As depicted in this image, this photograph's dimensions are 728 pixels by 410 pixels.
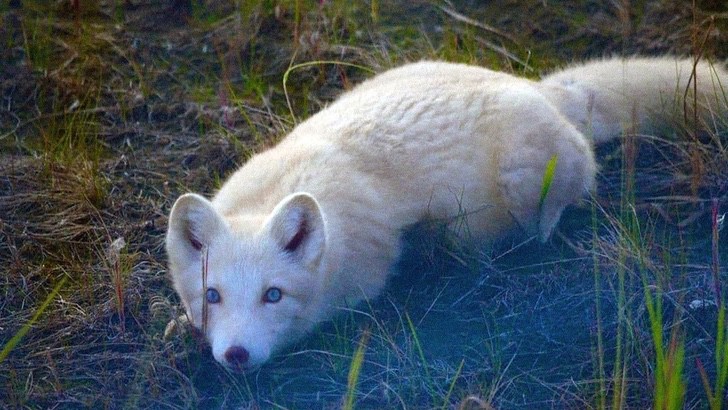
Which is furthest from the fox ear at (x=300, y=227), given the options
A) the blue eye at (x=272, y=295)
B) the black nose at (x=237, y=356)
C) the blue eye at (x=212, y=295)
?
the black nose at (x=237, y=356)

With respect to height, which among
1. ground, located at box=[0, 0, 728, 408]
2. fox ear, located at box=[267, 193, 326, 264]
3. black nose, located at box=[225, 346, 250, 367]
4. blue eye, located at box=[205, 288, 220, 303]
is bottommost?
ground, located at box=[0, 0, 728, 408]

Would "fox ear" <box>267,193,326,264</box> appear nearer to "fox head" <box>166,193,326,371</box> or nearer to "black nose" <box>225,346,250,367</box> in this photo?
"fox head" <box>166,193,326,371</box>

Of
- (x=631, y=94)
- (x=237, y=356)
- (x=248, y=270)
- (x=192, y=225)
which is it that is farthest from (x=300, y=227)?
(x=631, y=94)

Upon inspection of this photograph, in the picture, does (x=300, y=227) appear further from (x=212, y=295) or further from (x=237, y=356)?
(x=237, y=356)

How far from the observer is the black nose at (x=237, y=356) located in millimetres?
3465

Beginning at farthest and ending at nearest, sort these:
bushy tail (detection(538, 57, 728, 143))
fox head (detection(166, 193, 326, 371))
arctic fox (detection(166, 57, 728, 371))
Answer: bushy tail (detection(538, 57, 728, 143))
arctic fox (detection(166, 57, 728, 371))
fox head (detection(166, 193, 326, 371))

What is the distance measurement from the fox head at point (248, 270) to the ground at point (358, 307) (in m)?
0.18

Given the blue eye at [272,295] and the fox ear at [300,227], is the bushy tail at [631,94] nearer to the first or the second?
the fox ear at [300,227]

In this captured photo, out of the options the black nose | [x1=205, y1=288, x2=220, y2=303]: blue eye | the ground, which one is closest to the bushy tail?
the ground

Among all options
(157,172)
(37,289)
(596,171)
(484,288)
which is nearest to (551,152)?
(596,171)

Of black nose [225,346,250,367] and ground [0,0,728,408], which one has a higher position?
black nose [225,346,250,367]

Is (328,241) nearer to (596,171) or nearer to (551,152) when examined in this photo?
(551,152)

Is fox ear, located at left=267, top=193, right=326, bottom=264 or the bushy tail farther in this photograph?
the bushy tail

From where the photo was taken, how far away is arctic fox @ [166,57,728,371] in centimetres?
370
